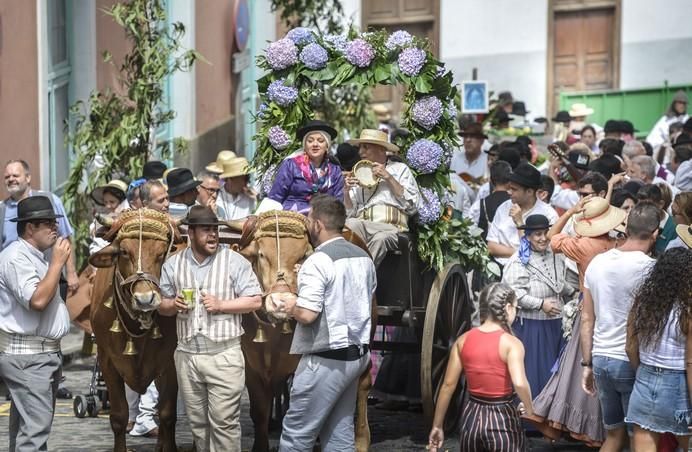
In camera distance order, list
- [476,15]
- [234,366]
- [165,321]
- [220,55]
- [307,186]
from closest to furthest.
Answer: [234,366], [165,321], [307,186], [220,55], [476,15]

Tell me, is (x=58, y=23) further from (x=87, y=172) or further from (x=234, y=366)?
(x=234, y=366)

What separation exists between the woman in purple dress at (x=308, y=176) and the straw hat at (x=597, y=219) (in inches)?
73.7

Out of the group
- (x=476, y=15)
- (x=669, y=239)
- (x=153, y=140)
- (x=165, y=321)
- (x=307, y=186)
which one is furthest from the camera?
(x=476, y=15)

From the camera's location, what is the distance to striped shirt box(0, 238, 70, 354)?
9685 millimetres

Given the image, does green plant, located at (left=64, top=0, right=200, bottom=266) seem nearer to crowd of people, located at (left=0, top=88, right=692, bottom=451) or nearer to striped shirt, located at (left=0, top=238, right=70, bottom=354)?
crowd of people, located at (left=0, top=88, right=692, bottom=451)

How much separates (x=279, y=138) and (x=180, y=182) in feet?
2.91

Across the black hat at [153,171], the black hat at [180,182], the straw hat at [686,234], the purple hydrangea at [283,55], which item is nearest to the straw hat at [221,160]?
the black hat at [153,171]

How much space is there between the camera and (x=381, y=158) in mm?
11891

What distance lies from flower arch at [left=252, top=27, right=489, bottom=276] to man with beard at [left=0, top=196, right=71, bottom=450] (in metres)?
2.84

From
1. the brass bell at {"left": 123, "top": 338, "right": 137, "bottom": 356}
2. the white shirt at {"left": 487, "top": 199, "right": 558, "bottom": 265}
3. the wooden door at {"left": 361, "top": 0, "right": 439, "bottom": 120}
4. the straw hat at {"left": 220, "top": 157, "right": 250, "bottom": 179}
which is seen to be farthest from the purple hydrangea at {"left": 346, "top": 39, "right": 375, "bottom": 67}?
the wooden door at {"left": 361, "top": 0, "right": 439, "bottom": 120}

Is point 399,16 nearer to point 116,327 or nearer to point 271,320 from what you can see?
point 116,327

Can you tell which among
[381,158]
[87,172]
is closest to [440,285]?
[381,158]

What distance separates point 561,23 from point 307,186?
23215mm

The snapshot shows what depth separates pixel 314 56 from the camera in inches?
476
